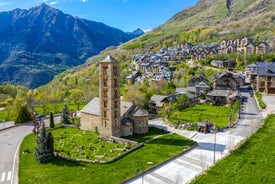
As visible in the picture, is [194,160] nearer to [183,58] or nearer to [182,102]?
[182,102]

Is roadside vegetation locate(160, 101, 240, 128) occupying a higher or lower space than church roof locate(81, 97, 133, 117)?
lower

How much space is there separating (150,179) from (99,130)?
19712mm

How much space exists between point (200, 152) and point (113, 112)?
1603 centimetres

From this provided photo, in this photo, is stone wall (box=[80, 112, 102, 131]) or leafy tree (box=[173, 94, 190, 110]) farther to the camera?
leafy tree (box=[173, 94, 190, 110])

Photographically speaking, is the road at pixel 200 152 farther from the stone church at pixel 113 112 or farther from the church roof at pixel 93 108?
the church roof at pixel 93 108

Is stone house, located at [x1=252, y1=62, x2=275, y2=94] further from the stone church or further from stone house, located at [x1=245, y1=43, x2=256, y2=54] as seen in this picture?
stone house, located at [x1=245, y1=43, x2=256, y2=54]

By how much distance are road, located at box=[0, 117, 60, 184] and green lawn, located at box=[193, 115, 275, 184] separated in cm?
2280


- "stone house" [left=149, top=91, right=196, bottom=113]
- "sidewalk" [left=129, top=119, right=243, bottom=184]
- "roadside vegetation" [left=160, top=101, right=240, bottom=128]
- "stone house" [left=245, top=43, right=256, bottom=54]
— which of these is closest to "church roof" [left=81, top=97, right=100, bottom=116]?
"roadside vegetation" [left=160, top=101, right=240, bottom=128]

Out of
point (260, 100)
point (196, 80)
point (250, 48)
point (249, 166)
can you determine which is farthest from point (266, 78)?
point (250, 48)

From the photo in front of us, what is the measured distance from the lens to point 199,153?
127 feet

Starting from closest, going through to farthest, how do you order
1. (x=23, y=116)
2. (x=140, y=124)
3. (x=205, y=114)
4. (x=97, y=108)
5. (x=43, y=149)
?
(x=43, y=149) < (x=140, y=124) < (x=97, y=108) < (x=23, y=116) < (x=205, y=114)

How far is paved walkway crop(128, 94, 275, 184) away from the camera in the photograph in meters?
31.6

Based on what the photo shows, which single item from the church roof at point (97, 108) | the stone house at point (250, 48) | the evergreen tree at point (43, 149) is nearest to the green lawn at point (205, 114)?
the church roof at point (97, 108)

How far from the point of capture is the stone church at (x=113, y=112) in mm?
45688
